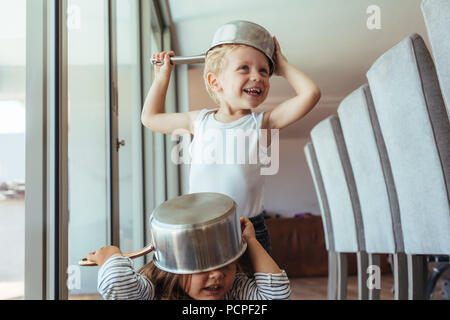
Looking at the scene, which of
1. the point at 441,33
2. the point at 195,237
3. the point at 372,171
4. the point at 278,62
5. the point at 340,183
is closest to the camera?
the point at 195,237

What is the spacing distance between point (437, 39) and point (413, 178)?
31cm

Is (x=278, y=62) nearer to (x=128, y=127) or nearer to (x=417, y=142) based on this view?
(x=417, y=142)

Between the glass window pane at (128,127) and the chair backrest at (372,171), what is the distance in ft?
1.84

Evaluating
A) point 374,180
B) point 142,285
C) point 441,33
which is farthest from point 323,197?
point 142,285

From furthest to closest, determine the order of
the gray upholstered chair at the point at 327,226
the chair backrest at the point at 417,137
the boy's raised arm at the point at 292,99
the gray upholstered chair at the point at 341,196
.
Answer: the gray upholstered chair at the point at 327,226 → the gray upholstered chair at the point at 341,196 → the chair backrest at the point at 417,137 → the boy's raised arm at the point at 292,99

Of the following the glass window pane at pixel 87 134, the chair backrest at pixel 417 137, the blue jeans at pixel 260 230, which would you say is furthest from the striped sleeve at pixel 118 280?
the chair backrest at pixel 417 137

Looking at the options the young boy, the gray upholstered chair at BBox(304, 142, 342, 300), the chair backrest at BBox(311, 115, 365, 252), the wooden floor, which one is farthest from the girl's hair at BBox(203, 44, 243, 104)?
the wooden floor

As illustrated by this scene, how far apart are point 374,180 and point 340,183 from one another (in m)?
0.27

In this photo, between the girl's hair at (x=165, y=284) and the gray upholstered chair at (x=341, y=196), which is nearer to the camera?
the girl's hair at (x=165, y=284)

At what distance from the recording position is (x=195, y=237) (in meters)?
0.26

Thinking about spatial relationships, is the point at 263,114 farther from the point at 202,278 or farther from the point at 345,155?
the point at 345,155

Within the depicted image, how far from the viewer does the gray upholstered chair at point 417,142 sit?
69 centimetres

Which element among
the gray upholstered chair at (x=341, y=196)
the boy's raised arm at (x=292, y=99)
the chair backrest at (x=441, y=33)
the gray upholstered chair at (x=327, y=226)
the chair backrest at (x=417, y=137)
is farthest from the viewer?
the gray upholstered chair at (x=327, y=226)

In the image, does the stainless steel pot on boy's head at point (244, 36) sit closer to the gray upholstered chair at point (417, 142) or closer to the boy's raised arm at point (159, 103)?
the boy's raised arm at point (159, 103)
